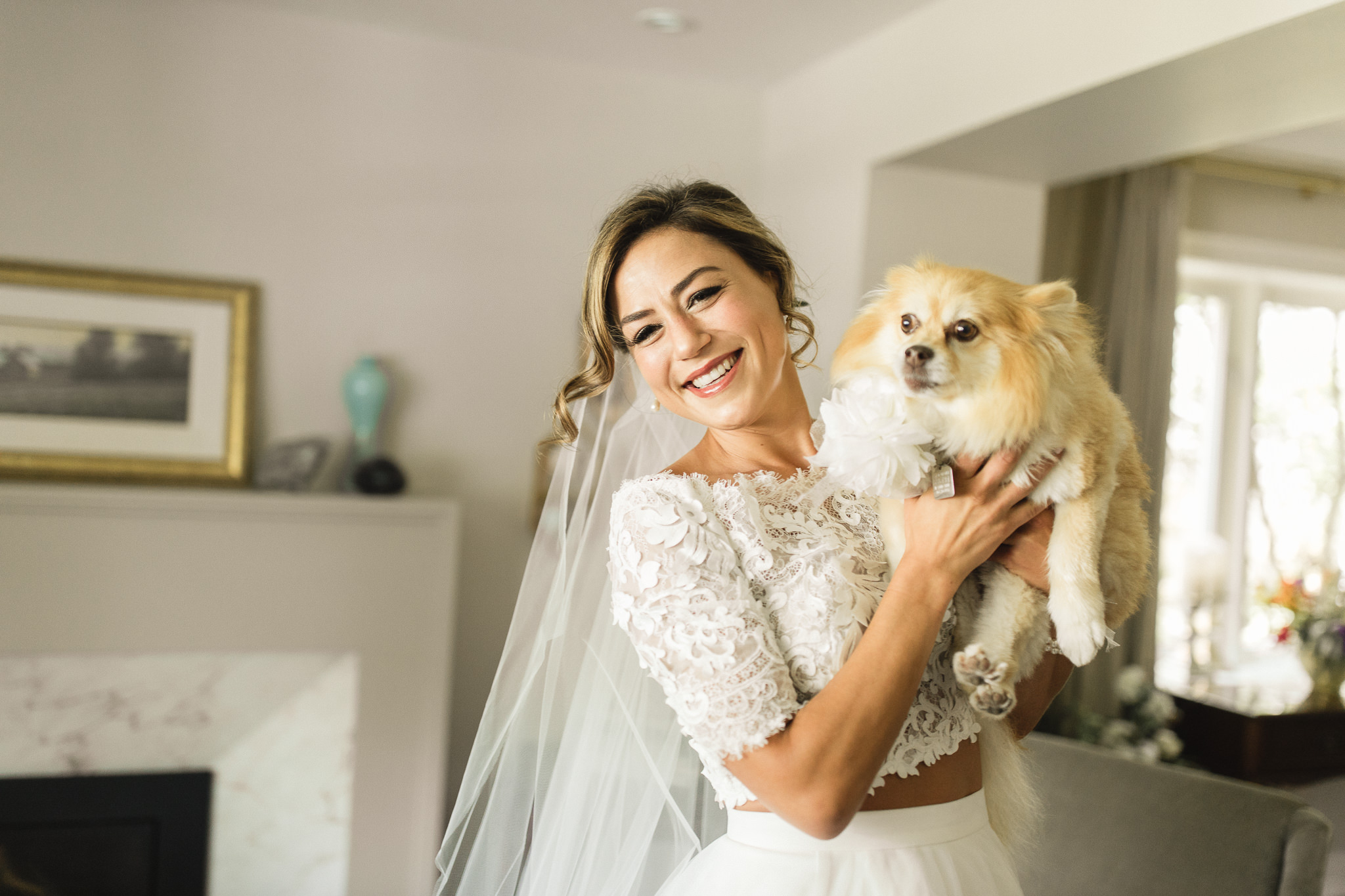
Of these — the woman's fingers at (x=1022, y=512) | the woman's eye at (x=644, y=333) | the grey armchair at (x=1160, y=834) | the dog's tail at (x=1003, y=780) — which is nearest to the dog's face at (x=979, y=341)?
the woman's fingers at (x=1022, y=512)

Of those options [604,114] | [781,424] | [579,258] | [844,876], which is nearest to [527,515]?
[579,258]

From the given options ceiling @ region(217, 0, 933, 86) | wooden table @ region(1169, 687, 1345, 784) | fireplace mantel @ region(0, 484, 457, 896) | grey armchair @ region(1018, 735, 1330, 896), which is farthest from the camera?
wooden table @ region(1169, 687, 1345, 784)

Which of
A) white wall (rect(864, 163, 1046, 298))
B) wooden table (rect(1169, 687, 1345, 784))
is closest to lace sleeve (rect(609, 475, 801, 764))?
white wall (rect(864, 163, 1046, 298))

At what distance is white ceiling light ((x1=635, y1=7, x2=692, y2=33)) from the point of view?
3.08 metres

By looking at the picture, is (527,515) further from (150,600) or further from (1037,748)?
(1037,748)

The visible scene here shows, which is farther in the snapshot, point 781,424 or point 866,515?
point 781,424

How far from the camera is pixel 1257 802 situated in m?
1.77

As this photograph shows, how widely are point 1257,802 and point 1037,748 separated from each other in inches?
16.8

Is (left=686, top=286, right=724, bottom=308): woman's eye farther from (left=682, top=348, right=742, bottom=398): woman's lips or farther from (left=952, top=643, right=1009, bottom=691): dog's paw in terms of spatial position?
(left=952, top=643, right=1009, bottom=691): dog's paw

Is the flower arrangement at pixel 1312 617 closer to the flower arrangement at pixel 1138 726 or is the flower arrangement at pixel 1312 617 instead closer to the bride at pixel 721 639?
the flower arrangement at pixel 1138 726

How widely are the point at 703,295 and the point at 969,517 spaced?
476 millimetres

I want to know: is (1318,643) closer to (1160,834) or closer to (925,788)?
(1160,834)

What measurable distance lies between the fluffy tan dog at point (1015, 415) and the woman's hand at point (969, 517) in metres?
0.01

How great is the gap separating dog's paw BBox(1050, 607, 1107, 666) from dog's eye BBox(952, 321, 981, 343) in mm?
312
